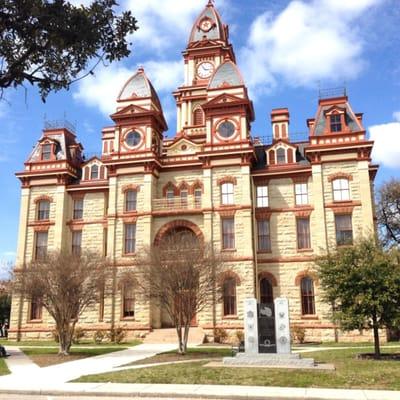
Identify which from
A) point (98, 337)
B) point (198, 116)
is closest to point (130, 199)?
point (98, 337)

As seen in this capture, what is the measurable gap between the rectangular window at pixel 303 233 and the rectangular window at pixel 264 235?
7.13 feet

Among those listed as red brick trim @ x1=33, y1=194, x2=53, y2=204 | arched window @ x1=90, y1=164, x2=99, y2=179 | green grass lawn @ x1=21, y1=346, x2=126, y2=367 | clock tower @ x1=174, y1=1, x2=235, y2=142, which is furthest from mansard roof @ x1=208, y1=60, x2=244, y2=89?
green grass lawn @ x1=21, y1=346, x2=126, y2=367

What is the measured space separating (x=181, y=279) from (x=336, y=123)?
18.1 m

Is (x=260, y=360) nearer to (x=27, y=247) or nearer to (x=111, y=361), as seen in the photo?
(x=111, y=361)

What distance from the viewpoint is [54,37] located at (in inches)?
360

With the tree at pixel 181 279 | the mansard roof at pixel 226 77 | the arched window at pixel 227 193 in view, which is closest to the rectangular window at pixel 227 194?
the arched window at pixel 227 193

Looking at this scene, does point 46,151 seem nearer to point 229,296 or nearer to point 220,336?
point 229,296

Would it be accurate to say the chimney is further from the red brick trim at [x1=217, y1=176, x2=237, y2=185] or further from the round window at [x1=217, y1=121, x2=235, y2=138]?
the red brick trim at [x1=217, y1=176, x2=237, y2=185]

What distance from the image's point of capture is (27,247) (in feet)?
126

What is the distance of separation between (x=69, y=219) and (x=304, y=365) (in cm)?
2637

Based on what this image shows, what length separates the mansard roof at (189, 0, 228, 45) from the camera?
164ft

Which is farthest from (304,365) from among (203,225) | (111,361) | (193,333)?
(203,225)

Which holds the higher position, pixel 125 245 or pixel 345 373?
pixel 125 245

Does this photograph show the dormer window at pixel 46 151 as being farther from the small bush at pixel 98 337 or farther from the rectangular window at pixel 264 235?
the rectangular window at pixel 264 235
